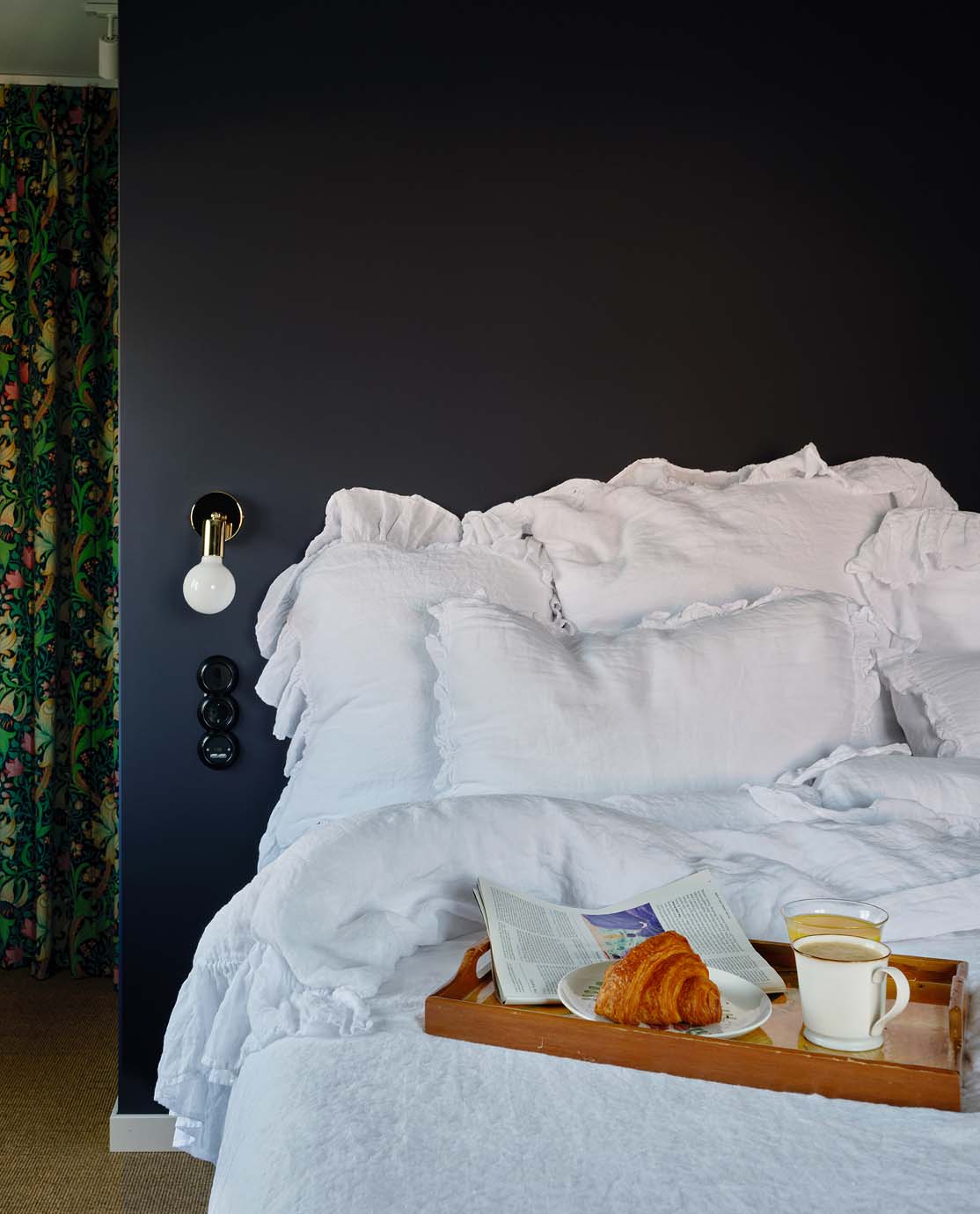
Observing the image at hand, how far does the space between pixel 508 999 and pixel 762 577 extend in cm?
135

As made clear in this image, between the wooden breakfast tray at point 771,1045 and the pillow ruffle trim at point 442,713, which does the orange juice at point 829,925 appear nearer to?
the wooden breakfast tray at point 771,1045

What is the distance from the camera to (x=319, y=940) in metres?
1.11

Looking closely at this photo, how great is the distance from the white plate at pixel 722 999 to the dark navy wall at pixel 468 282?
1.34 meters

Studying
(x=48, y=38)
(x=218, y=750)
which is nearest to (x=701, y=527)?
(x=218, y=750)

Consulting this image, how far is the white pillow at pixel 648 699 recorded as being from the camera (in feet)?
5.83

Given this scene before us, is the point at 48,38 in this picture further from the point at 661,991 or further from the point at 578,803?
the point at 661,991

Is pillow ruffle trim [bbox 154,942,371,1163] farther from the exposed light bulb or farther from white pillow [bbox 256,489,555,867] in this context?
the exposed light bulb

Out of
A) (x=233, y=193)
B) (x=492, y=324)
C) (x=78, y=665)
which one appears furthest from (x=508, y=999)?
(x=78, y=665)

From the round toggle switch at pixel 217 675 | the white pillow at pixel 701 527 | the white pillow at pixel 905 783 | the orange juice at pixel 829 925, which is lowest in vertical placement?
the orange juice at pixel 829 925

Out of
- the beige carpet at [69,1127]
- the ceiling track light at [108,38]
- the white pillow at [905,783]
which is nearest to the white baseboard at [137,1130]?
the beige carpet at [69,1127]

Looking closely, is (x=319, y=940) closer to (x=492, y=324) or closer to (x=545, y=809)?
(x=545, y=809)

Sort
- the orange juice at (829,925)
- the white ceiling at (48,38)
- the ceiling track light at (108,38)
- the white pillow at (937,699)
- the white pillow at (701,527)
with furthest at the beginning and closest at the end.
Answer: the white ceiling at (48,38)
the ceiling track light at (108,38)
the white pillow at (701,527)
the white pillow at (937,699)
the orange juice at (829,925)

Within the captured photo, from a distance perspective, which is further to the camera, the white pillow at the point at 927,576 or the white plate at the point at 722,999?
the white pillow at the point at 927,576

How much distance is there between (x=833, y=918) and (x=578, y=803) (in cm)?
44
